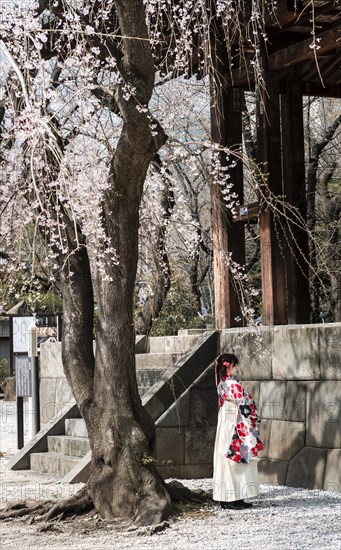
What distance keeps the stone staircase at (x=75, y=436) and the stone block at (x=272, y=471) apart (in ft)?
4.77

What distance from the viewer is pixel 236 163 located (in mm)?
11352

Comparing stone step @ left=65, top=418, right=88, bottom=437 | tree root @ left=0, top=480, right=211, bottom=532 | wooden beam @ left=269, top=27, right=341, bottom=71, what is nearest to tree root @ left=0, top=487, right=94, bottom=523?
tree root @ left=0, top=480, right=211, bottom=532

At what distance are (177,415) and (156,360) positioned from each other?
203cm

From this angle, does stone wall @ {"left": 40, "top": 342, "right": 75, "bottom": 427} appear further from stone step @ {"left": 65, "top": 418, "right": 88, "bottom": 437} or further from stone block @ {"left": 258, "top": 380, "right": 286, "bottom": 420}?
stone block @ {"left": 258, "top": 380, "right": 286, "bottom": 420}

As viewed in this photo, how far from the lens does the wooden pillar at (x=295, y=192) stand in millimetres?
10891

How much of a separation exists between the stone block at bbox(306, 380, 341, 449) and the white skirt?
2.92 ft

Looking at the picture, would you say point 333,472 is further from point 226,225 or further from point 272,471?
point 226,225

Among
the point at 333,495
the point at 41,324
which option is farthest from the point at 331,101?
the point at 333,495

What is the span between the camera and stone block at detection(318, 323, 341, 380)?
8.95m

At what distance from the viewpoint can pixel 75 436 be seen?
1153 cm

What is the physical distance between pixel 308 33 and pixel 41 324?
857 cm

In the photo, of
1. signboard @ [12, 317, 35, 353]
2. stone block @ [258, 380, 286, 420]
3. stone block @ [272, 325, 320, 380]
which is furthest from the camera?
signboard @ [12, 317, 35, 353]

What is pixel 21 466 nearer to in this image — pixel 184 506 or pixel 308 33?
pixel 184 506

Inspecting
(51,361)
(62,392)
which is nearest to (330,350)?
(62,392)
